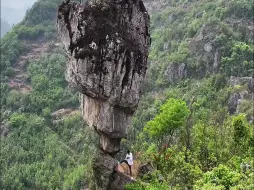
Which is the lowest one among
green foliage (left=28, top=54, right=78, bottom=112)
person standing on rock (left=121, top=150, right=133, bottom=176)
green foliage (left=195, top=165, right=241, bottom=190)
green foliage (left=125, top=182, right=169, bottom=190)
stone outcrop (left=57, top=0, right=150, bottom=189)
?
green foliage (left=28, top=54, right=78, bottom=112)

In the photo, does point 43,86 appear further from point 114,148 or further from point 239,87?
point 114,148

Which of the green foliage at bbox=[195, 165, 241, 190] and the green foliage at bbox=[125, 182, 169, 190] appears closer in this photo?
the green foliage at bbox=[195, 165, 241, 190]

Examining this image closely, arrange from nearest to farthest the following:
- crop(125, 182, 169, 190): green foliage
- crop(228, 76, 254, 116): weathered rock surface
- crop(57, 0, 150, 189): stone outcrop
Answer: crop(57, 0, 150, 189): stone outcrop
crop(125, 182, 169, 190): green foliage
crop(228, 76, 254, 116): weathered rock surface

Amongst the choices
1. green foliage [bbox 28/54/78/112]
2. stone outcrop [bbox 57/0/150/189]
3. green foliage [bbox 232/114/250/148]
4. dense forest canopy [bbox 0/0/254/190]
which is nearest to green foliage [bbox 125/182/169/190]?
stone outcrop [bbox 57/0/150/189]

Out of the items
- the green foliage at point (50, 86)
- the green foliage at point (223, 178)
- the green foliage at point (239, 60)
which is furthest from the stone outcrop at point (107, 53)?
the green foliage at point (50, 86)

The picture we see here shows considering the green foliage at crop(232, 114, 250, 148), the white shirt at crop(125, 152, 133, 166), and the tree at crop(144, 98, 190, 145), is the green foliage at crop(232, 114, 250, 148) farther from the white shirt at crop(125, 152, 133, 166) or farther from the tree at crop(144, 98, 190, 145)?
the white shirt at crop(125, 152, 133, 166)

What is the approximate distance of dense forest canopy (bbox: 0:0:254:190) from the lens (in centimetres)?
2733

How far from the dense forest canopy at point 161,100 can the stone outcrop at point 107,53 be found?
269 inches

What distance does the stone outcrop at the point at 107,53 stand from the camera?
18562 millimetres

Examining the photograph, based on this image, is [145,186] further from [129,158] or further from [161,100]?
[161,100]

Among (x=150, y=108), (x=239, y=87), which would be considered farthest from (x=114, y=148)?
(x=150, y=108)

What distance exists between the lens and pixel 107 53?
18547 millimetres

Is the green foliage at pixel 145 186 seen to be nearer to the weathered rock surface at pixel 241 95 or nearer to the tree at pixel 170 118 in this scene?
the tree at pixel 170 118

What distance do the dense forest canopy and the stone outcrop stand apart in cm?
683
